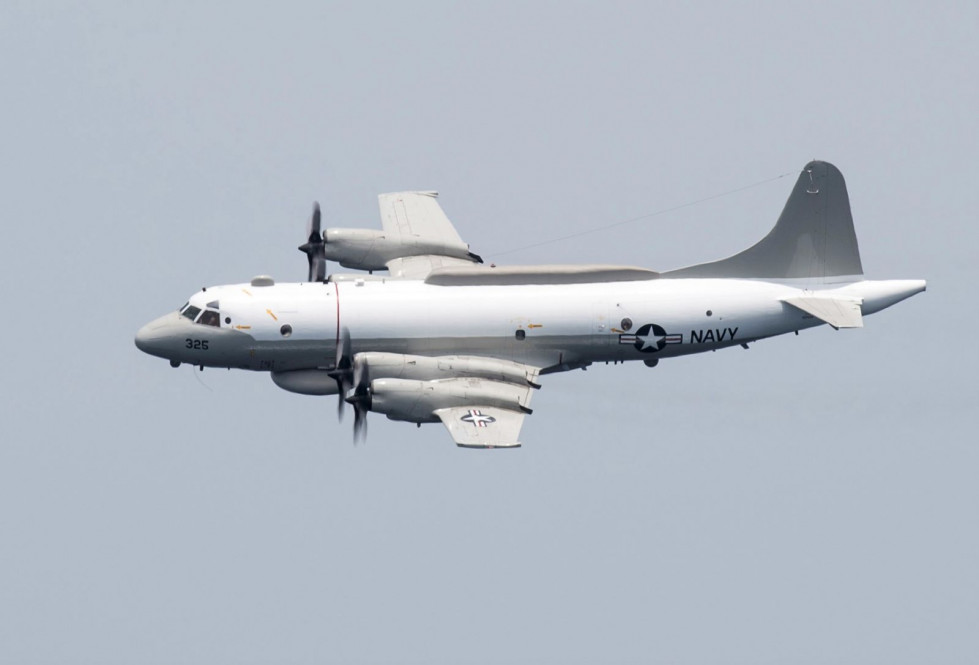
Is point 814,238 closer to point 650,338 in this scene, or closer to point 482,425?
point 650,338

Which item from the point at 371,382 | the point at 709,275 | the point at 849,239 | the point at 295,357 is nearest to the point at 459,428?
the point at 371,382

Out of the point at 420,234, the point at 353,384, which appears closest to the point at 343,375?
the point at 353,384

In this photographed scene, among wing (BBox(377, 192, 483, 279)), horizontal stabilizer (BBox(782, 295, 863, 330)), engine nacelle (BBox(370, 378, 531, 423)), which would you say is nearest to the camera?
engine nacelle (BBox(370, 378, 531, 423))

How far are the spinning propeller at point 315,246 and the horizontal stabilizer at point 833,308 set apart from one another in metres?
14.7

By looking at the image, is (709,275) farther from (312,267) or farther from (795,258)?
(312,267)

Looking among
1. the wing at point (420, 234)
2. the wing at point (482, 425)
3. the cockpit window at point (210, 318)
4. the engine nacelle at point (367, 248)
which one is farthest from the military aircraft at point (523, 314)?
the engine nacelle at point (367, 248)

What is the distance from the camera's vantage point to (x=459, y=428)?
54.1 meters

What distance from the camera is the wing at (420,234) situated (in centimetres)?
6288

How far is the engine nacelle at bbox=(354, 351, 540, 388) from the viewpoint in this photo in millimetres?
56000

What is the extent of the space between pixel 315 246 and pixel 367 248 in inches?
65.6

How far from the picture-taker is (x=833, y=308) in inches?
2318

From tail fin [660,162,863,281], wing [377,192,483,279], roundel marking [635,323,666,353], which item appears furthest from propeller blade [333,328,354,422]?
tail fin [660,162,863,281]

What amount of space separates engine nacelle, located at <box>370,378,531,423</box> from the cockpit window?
19.6 feet

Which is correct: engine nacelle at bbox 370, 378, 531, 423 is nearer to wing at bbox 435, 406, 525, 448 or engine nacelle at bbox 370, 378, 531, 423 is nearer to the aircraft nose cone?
wing at bbox 435, 406, 525, 448
